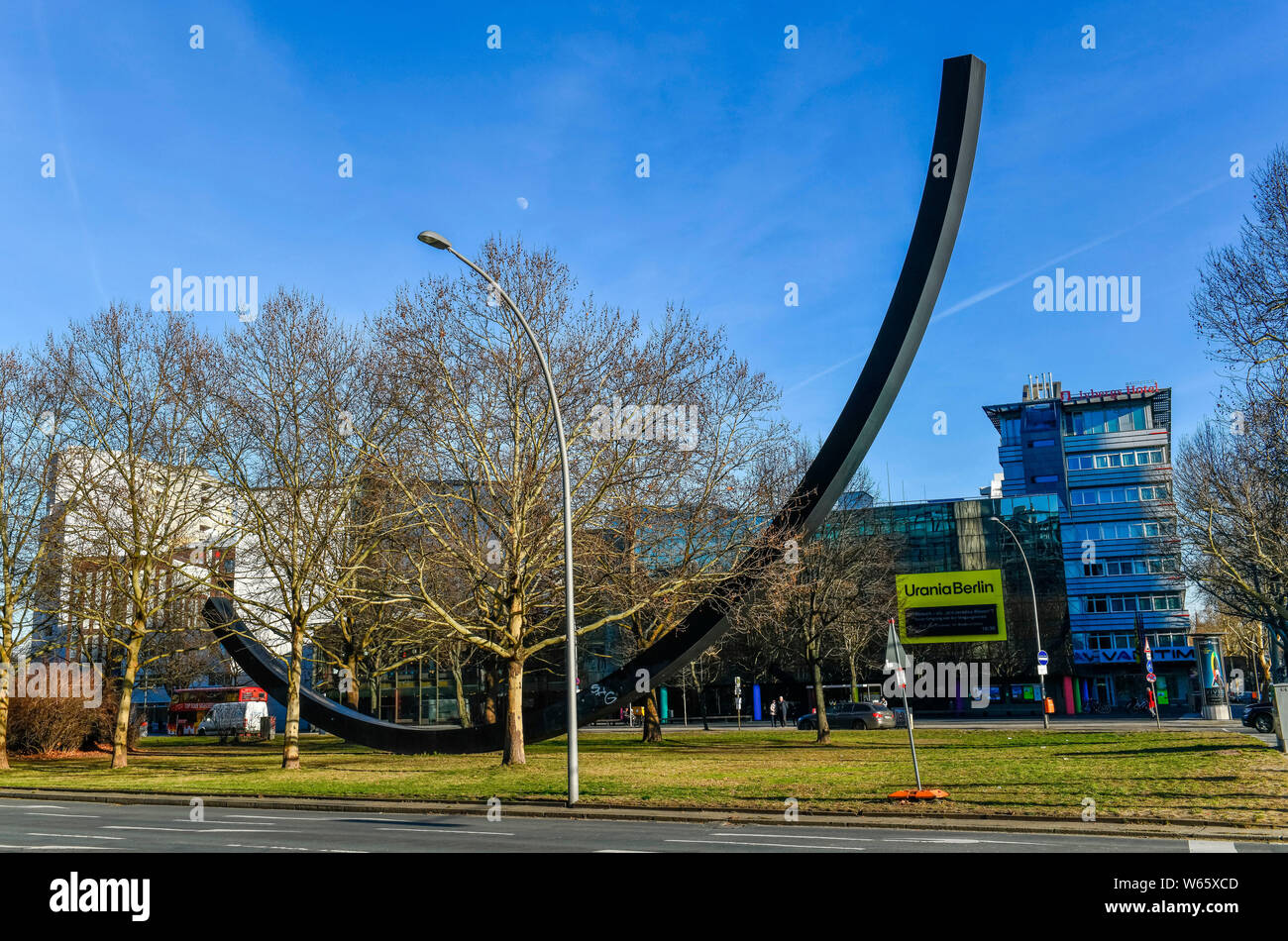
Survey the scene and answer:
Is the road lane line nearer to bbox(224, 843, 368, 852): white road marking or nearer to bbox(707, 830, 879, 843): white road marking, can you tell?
bbox(707, 830, 879, 843): white road marking

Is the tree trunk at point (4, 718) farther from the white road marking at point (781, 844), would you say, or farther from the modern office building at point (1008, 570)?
the modern office building at point (1008, 570)

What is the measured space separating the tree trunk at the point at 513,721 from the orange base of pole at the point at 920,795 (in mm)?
12344

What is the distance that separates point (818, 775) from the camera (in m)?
21.8

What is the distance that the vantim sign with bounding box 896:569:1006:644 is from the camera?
55.3 meters

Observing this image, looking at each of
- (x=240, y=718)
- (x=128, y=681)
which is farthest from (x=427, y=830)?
(x=240, y=718)

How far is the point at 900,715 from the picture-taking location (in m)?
54.6

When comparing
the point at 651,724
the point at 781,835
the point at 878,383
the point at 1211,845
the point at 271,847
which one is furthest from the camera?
the point at 651,724

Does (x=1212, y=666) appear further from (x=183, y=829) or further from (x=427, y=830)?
(x=183, y=829)

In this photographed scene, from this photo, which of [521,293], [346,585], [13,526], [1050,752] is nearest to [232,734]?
[13,526]

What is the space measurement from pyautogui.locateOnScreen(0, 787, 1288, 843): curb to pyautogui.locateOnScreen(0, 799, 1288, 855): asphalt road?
15.0 inches

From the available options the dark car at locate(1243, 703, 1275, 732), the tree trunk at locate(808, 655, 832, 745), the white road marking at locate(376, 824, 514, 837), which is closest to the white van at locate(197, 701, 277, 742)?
the tree trunk at locate(808, 655, 832, 745)

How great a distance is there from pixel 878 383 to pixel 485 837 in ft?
42.1

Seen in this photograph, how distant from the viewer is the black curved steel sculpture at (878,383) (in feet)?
65.4
